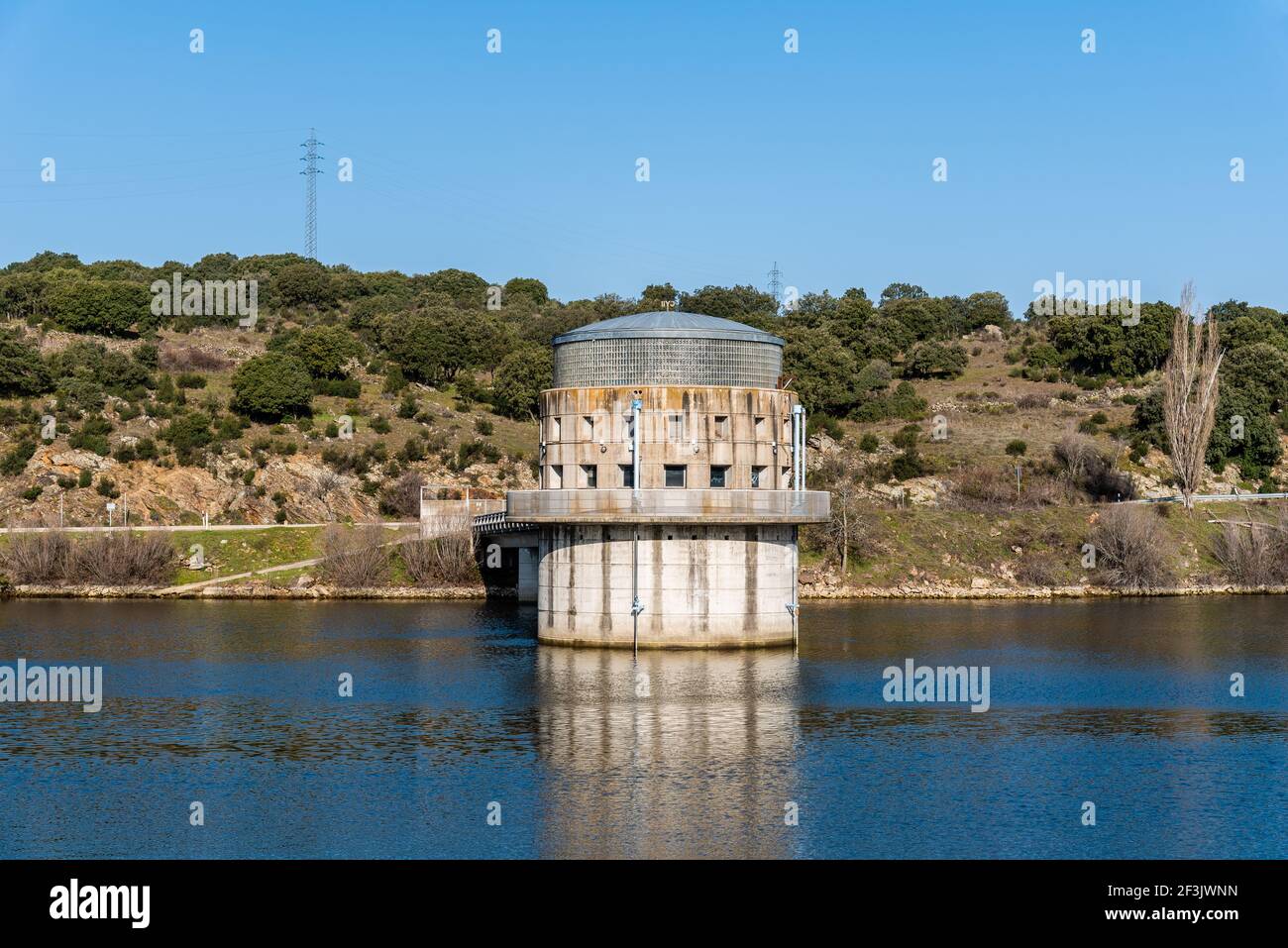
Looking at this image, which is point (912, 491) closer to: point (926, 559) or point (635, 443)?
point (926, 559)

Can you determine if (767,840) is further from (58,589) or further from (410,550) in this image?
(58,589)

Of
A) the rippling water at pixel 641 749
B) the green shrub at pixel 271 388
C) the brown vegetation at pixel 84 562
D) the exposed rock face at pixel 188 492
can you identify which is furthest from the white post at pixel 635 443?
the green shrub at pixel 271 388

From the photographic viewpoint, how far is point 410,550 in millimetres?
109375

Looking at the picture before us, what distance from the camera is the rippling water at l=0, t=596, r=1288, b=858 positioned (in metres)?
41.1

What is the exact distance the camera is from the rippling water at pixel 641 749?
41062 millimetres

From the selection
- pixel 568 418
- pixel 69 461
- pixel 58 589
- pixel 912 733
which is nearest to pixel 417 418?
pixel 69 461

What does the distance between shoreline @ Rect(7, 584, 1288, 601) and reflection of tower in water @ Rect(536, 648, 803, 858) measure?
34.2 m

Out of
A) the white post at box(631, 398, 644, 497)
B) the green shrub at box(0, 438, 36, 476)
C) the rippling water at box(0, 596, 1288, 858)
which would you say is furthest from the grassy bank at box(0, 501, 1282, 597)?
the white post at box(631, 398, 644, 497)

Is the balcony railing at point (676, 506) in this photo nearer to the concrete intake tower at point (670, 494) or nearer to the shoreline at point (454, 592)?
the concrete intake tower at point (670, 494)

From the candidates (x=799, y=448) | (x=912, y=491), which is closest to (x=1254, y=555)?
(x=912, y=491)

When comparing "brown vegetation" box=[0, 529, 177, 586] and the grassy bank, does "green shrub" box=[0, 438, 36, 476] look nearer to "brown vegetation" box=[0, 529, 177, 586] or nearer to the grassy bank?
the grassy bank

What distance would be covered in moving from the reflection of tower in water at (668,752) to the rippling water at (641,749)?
16cm

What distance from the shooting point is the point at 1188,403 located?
126 metres
